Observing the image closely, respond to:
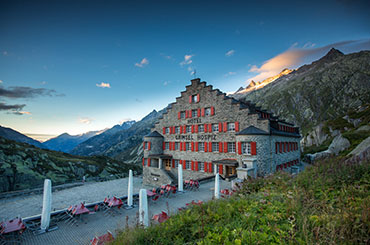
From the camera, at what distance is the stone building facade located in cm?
1920

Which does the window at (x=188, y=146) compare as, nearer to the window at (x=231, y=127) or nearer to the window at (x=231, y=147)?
the window at (x=231, y=147)

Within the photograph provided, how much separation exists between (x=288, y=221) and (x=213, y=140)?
1943 cm

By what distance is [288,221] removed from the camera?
4.14 meters

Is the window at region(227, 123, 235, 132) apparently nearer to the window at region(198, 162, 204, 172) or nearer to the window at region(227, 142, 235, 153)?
the window at region(227, 142, 235, 153)

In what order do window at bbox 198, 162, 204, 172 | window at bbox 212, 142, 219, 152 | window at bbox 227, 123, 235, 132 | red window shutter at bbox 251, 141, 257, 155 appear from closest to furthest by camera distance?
red window shutter at bbox 251, 141, 257, 155
window at bbox 227, 123, 235, 132
window at bbox 212, 142, 219, 152
window at bbox 198, 162, 204, 172

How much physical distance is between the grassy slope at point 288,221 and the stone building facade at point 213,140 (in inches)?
409

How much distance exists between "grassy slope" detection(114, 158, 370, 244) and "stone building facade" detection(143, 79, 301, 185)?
34.1 feet

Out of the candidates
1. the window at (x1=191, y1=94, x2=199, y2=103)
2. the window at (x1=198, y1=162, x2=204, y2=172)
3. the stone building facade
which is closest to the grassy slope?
the stone building facade

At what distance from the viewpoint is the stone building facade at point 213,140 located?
19.2 metres

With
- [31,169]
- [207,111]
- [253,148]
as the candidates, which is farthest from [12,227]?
[31,169]

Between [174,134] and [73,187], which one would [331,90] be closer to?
[174,134]

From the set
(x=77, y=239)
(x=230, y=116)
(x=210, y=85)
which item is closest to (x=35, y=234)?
(x=77, y=239)

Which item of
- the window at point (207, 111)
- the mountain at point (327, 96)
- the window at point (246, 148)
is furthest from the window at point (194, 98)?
the mountain at point (327, 96)

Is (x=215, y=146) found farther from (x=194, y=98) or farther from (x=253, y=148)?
(x=194, y=98)
